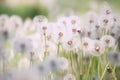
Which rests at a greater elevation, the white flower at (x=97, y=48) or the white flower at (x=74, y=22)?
the white flower at (x=74, y=22)

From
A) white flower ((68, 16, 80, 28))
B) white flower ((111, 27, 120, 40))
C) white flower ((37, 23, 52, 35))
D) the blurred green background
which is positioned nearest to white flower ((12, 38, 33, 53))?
white flower ((37, 23, 52, 35))

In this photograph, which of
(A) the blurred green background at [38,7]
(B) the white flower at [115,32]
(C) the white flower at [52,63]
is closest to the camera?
(C) the white flower at [52,63]

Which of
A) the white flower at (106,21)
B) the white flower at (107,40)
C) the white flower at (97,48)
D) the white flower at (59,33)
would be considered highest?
the white flower at (106,21)

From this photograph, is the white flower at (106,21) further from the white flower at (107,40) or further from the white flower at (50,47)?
the white flower at (50,47)

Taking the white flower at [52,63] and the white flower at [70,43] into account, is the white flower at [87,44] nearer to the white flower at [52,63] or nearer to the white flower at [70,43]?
the white flower at [70,43]

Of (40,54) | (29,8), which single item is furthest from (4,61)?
(29,8)

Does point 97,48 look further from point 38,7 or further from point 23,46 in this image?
point 38,7

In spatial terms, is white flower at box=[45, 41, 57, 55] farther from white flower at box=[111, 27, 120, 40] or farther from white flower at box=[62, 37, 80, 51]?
white flower at box=[111, 27, 120, 40]

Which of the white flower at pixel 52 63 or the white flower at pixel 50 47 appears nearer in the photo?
the white flower at pixel 52 63

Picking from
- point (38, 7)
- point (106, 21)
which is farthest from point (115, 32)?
point (38, 7)

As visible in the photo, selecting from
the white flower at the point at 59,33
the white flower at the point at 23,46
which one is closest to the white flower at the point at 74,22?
the white flower at the point at 59,33

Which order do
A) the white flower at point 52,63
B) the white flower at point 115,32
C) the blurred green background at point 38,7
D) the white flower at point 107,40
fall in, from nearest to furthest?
the white flower at point 52,63, the white flower at point 107,40, the white flower at point 115,32, the blurred green background at point 38,7
